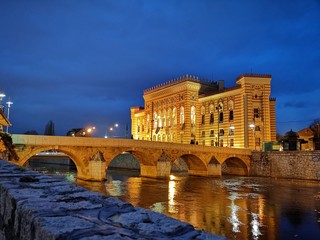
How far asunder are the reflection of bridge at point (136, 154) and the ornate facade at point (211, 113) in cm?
527

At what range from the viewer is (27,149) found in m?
29.1

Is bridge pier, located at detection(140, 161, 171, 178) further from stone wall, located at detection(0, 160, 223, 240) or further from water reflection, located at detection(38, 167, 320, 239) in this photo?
stone wall, located at detection(0, 160, 223, 240)

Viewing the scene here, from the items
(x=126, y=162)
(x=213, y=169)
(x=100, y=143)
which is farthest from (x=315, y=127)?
(x=100, y=143)

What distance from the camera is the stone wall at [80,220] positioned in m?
2.26

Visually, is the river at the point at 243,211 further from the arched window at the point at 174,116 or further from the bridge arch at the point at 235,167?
the arched window at the point at 174,116

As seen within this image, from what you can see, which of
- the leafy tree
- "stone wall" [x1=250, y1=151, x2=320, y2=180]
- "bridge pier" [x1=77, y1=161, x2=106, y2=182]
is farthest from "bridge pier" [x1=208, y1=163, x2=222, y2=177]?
the leafy tree

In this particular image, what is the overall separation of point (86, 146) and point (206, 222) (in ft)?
68.5

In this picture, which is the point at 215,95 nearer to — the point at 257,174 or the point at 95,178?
the point at 257,174

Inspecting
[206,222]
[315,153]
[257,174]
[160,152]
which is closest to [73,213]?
[206,222]

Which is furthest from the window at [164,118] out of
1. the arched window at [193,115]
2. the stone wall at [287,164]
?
the stone wall at [287,164]

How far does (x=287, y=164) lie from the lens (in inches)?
1726

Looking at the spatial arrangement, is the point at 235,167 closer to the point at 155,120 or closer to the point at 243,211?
the point at 155,120

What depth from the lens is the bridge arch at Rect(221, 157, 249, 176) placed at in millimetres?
48450

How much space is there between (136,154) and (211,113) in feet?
75.6
